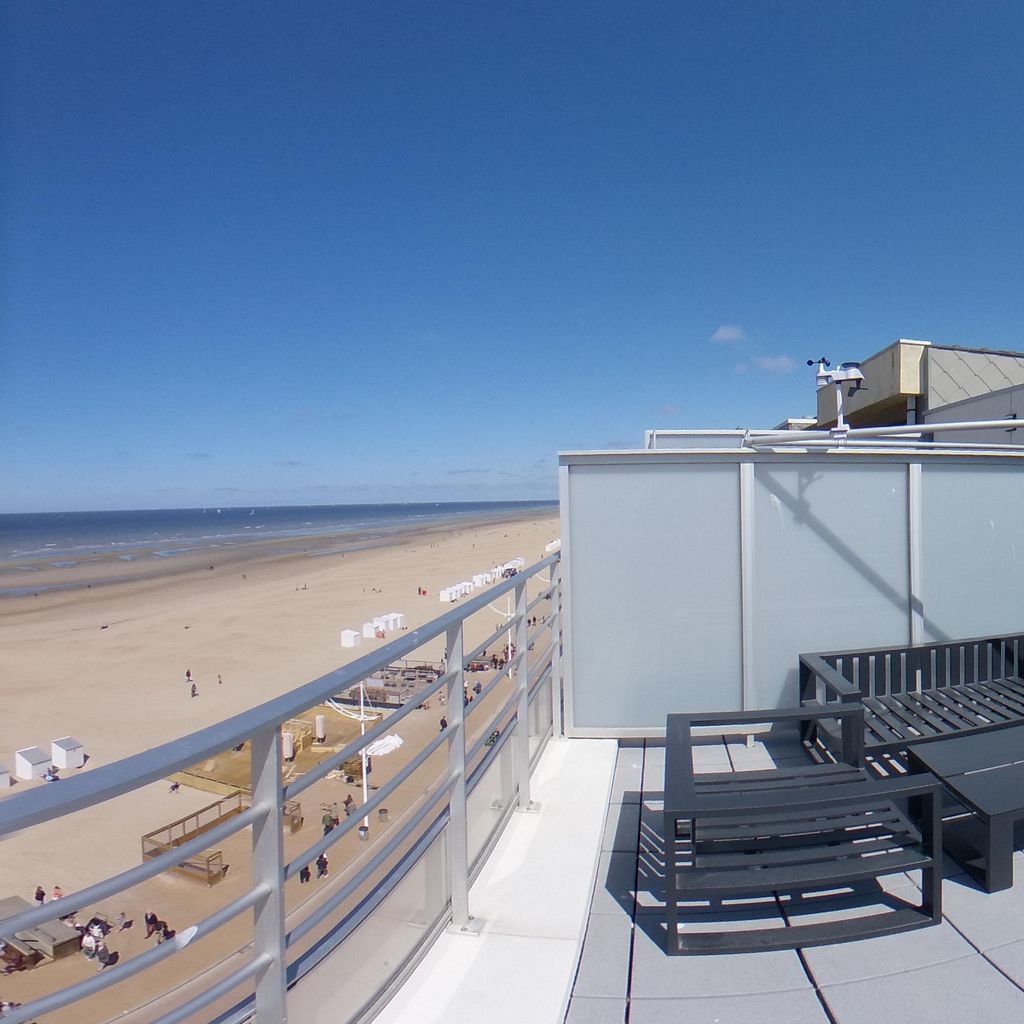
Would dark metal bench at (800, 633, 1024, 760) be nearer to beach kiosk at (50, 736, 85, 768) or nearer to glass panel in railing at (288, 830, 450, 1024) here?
glass panel in railing at (288, 830, 450, 1024)


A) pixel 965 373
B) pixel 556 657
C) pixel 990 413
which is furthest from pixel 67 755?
pixel 965 373

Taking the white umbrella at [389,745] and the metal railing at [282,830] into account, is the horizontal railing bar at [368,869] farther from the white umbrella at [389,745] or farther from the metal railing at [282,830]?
the white umbrella at [389,745]

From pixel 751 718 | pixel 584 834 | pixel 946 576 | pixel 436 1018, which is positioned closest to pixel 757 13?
pixel 946 576

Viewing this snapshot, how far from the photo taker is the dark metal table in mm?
2230

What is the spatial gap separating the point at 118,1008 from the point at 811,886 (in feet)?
22.7

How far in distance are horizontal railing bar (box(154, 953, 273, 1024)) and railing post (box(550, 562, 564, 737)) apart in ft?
8.78

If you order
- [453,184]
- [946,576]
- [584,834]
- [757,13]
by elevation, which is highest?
[453,184]

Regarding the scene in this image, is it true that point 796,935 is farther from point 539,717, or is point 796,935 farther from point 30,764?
Result: point 30,764

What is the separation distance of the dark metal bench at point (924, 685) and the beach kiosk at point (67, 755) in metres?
12.4

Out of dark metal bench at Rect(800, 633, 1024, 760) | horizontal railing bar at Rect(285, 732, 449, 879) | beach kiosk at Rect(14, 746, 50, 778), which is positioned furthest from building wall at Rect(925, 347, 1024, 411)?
beach kiosk at Rect(14, 746, 50, 778)

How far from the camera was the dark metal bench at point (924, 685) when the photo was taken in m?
3.14

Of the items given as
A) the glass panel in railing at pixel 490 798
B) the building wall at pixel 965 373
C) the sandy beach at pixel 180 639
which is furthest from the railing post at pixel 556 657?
the sandy beach at pixel 180 639

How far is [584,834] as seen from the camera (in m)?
2.79

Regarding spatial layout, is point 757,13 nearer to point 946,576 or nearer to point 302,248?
point 946,576
